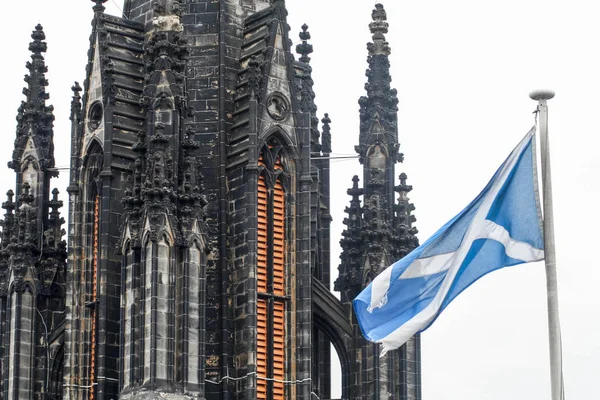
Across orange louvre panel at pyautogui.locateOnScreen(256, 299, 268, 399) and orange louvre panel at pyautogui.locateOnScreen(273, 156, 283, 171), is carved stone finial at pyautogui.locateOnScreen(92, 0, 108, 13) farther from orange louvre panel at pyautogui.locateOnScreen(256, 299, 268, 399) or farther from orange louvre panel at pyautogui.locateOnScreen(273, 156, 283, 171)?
orange louvre panel at pyautogui.locateOnScreen(256, 299, 268, 399)

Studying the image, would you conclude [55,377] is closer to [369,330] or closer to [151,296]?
[151,296]

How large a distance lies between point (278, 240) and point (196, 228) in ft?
13.2

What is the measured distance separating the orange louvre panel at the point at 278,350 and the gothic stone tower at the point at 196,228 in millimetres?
58

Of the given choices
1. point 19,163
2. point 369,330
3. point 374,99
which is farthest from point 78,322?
point 369,330

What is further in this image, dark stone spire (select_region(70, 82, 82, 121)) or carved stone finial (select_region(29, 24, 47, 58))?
carved stone finial (select_region(29, 24, 47, 58))

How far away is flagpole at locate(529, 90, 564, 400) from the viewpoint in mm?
51750

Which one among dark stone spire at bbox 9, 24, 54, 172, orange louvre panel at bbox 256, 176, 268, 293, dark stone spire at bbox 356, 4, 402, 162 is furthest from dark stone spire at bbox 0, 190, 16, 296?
dark stone spire at bbox 356, 4, 402, 162

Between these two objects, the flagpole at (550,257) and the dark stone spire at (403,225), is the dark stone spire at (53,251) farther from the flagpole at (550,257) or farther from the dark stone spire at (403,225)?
the flagpole at (550,257)

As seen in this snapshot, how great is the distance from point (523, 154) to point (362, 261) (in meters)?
25.3

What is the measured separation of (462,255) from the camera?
55.7 meters

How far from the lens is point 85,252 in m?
77.2

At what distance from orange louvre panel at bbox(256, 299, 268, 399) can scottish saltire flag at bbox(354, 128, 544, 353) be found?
58.0ft

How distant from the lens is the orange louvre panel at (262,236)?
75938 millimetres

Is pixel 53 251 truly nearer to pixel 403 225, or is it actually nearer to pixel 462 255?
pixel 403 225
